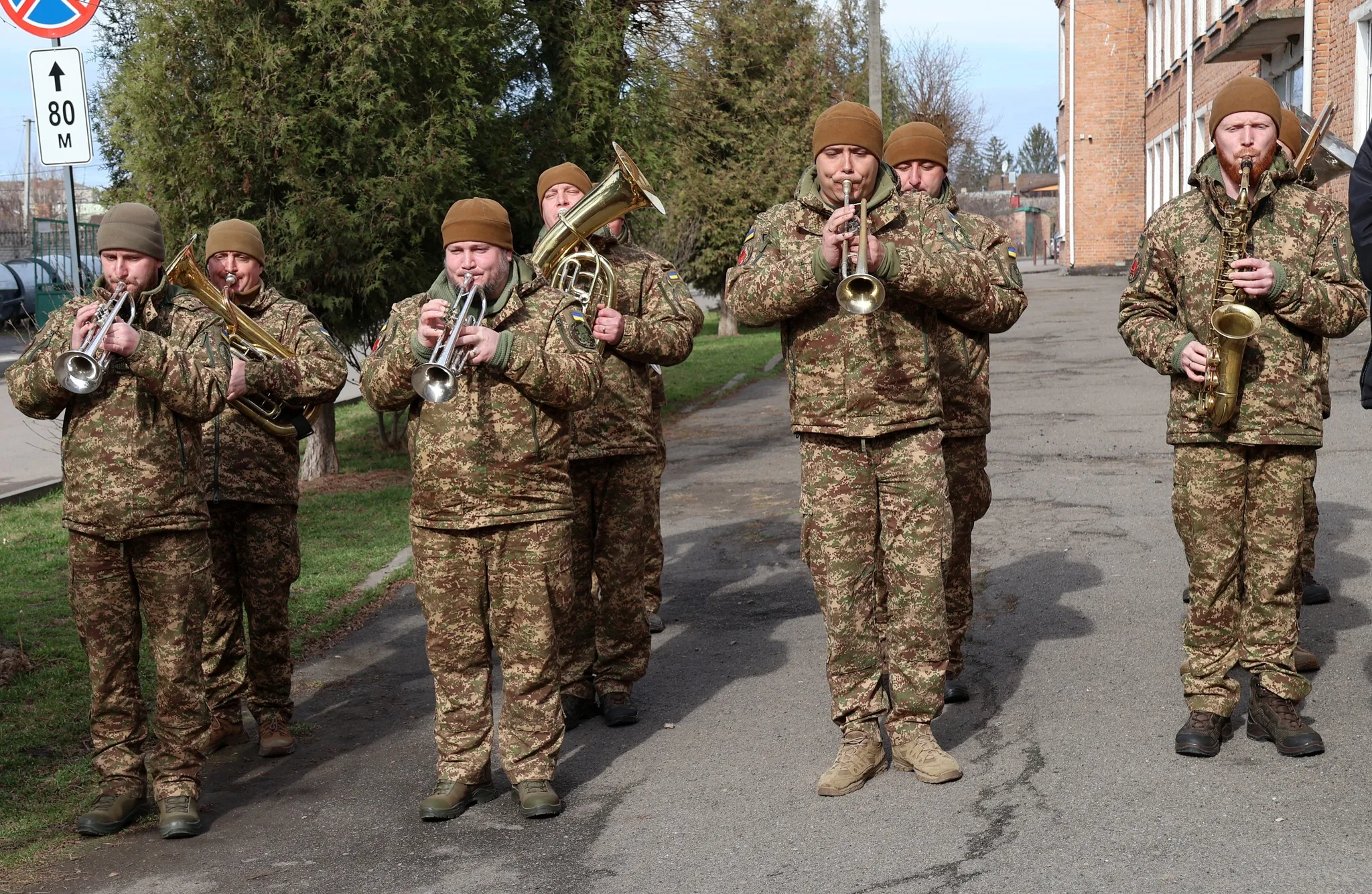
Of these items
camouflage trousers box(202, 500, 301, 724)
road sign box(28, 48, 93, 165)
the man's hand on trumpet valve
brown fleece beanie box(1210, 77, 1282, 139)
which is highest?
road sign box(28, 48, 93, 165)

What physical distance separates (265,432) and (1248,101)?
4.04m

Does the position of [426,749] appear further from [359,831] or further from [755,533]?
[755,533]

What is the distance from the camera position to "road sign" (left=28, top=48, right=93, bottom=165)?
8.08 meters

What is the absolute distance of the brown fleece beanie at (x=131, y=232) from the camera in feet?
17.1

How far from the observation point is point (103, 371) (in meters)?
5.02

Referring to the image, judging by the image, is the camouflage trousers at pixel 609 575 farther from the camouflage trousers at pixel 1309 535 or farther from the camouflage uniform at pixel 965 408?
the camouflage trousers at pixel 1309 535

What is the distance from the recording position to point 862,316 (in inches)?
206

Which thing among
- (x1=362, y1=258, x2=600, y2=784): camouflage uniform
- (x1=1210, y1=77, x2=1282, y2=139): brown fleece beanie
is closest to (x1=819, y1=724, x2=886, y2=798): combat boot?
(x1=362, y1=258, x2=600, y2=784): camouflage uniform

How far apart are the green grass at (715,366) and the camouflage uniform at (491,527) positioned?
34.7ft

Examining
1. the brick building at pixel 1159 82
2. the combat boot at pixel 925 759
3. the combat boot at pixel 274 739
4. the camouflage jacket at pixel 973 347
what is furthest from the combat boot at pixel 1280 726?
the brick building at pixel 1159 82

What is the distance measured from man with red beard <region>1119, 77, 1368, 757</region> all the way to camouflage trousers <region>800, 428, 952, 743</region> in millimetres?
950

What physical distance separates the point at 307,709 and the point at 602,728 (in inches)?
56.6

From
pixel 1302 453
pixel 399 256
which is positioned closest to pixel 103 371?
pixel 1302 453

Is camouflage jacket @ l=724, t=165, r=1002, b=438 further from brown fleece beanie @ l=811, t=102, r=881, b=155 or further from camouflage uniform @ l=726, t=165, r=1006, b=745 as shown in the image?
brown fleece beanie @ l=811, t=102, r=881, b=155
